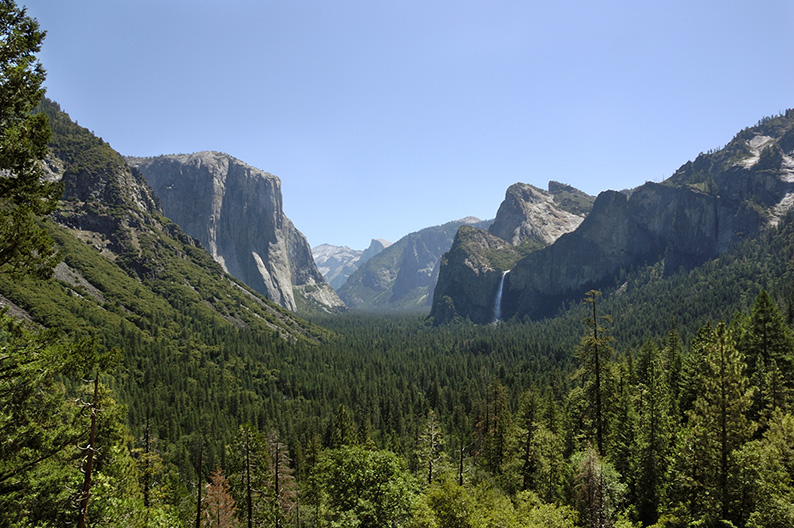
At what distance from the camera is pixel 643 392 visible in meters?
34.8

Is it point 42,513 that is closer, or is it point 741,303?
point 42,513

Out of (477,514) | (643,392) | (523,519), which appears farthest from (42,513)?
(643,392)

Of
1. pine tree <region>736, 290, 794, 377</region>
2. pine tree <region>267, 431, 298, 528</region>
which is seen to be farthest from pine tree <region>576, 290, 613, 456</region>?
pine tree <region>267, 431, 298, 528</region>

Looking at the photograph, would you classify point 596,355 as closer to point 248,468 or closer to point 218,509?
point 248,468

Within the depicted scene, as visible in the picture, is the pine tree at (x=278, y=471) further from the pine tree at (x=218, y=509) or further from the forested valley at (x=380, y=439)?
the pine tree at (x=218, y=509)

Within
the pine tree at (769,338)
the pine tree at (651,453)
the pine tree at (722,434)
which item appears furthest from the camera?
the pine tree at (769,338)

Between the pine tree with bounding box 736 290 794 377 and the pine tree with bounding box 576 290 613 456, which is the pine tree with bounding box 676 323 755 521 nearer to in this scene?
the pine tree with bounding box 576 290 613 456

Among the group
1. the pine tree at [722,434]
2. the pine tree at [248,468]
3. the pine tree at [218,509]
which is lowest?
the pine tree at [218,509]

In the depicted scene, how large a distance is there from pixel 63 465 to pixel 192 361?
441 feet

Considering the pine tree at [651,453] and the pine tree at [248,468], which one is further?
the pine tree at [651,453]

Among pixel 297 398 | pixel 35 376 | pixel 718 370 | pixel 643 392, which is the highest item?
pixel 35 376

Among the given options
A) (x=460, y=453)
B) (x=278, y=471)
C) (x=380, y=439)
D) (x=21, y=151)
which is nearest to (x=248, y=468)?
(x=278, y=471)

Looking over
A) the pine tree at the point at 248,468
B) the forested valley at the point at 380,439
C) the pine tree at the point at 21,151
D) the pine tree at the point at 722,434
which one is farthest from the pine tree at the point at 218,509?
the pine tree at the point at 722,434

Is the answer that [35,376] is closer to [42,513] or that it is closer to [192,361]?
[42,513]
